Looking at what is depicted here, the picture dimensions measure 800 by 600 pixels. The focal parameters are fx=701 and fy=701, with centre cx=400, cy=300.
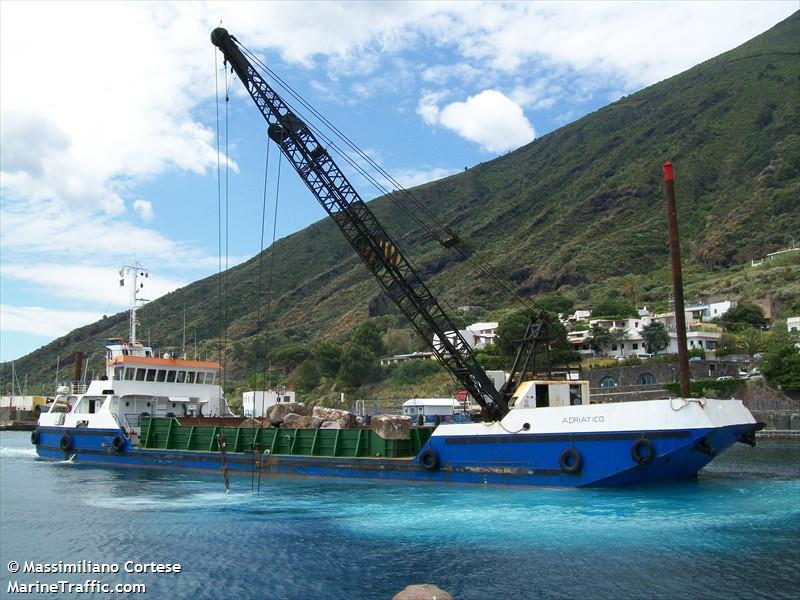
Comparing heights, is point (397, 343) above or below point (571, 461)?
above

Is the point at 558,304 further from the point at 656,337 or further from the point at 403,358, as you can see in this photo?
the point at 656,337

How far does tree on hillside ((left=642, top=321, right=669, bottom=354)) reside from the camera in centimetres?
6681

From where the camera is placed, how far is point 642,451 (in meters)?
21.3

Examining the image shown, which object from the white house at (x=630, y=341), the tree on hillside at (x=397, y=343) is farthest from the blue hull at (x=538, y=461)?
the tree on hillside at (x=397, y=343)

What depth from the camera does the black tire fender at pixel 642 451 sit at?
21.1 meters

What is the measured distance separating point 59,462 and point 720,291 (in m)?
84.5

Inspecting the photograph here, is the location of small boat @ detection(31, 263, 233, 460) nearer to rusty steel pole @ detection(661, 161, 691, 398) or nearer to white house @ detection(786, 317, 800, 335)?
rusty steel pole @ detection(661, 161, 691, 398)

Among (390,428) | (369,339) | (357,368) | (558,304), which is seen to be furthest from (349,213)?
(558,304)

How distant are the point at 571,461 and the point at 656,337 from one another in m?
48.3

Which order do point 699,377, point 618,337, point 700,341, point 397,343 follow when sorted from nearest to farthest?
point 699,377, point 700,341, point 618,337, point 397,343

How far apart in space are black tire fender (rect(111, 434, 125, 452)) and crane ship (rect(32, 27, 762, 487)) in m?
0.07

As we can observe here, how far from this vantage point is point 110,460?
35.5 metres

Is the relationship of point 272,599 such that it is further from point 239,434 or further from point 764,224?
point 764,224

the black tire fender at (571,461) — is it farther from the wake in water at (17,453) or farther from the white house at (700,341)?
the white house at (700,341)
